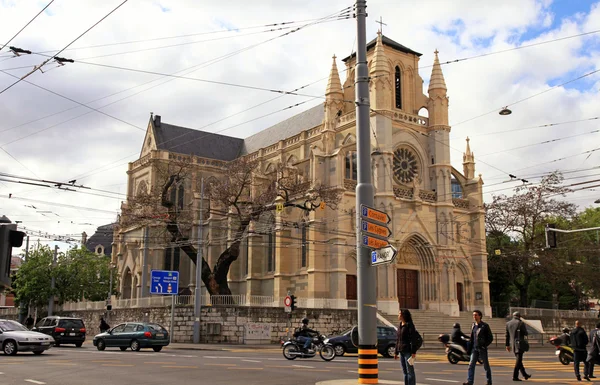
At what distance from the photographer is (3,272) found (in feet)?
21.7

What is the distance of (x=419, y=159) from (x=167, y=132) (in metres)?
26.5

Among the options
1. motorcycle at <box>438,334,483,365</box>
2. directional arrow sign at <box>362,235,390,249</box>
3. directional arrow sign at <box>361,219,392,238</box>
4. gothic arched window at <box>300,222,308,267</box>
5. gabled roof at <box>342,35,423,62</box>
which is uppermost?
gabled roof at <box>342,35,423,62</box>

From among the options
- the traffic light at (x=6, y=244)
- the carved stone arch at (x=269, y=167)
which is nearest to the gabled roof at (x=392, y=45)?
the carved stone arch at (x=269, y=167)

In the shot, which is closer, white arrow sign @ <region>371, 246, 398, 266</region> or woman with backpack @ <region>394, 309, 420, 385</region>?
woman with backpack @ <region>394, 309, 420, 385</region>

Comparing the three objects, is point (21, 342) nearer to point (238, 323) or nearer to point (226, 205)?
point (238, 323)

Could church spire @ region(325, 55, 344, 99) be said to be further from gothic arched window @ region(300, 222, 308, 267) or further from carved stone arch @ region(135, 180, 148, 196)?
carved stone arch @ region(135, 180, 148, 196)

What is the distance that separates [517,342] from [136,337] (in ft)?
55.8

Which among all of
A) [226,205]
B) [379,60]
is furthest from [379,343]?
[379,60]

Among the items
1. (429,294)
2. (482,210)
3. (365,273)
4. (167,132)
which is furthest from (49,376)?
(167,132)

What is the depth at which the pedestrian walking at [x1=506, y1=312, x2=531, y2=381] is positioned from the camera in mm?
13594

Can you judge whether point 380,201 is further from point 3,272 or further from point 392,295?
point 3,272

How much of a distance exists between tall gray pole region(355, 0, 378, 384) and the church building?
26.9 meters

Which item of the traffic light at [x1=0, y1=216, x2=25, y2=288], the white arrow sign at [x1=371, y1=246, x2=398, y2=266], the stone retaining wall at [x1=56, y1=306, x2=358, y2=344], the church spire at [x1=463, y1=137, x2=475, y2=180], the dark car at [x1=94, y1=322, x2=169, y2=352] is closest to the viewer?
the traffic light at [x1=0, y1=216, x2=25, y2=288]

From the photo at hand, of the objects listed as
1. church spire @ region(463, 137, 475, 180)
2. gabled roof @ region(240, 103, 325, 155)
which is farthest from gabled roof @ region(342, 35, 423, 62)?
church spire @ region(463, 137, 475, 180)
